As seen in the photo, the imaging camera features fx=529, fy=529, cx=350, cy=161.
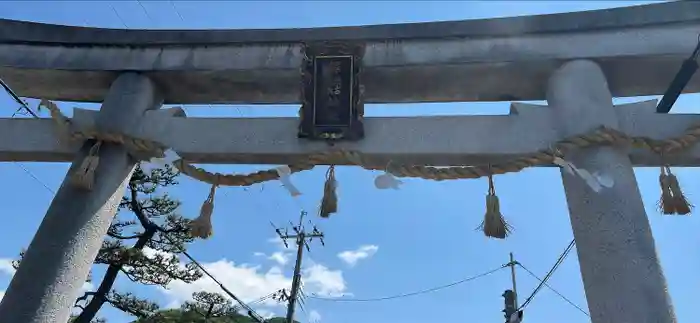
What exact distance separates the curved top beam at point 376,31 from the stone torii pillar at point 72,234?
479 mm

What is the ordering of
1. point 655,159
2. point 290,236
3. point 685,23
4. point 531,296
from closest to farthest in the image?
point 655,159 < point 685,23 < point 531,296 < point 290,236

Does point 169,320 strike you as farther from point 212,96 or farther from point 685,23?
point 685,23

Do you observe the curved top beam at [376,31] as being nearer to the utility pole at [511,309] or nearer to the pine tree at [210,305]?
the utility pole at [511,309]

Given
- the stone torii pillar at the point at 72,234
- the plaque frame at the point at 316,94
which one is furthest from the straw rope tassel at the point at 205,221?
the plaque frame at the point at 316,94

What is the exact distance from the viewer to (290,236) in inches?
698

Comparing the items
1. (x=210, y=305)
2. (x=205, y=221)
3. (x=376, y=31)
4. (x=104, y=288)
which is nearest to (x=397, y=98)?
(x=376, y=31)

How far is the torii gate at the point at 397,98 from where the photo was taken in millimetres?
2678

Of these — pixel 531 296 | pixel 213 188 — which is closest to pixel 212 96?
pixel 213 188

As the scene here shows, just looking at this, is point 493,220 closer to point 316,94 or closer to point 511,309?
point 316,94

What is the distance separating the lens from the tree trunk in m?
10.7

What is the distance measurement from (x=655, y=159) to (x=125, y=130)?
10.2 ft

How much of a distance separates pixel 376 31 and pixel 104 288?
9.98 metres

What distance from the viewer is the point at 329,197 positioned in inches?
121

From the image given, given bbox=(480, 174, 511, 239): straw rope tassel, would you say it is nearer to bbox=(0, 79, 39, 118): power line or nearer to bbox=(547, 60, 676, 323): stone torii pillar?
bbox=(547, 60, 676, 323): stone torii pillar
